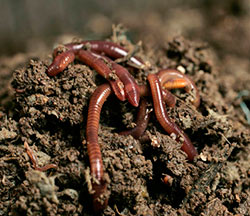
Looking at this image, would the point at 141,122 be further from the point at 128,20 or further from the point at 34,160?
the point at 128,20

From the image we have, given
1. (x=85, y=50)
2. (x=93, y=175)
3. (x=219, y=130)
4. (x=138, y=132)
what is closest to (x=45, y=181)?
(x=93, y=175)

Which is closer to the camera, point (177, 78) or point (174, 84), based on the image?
point (174, 84)

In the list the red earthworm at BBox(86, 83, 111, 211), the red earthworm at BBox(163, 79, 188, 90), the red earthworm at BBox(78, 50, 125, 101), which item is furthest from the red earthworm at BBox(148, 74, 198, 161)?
the red earthworm at BBox(86, 83, 111, 211)

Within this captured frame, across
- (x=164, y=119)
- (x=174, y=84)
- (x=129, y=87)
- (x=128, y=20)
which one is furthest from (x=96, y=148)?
(x=128, y=20)

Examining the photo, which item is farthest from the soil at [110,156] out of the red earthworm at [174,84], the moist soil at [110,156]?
the red earthworm at [174,84]

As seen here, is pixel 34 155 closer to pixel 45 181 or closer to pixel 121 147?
pixel 45 181

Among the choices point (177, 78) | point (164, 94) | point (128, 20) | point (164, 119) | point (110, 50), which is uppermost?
point (128, 20)

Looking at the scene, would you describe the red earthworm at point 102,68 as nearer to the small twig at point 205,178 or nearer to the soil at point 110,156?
the soil at point 110,156

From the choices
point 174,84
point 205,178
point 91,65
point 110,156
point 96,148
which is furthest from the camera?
point 174,84
